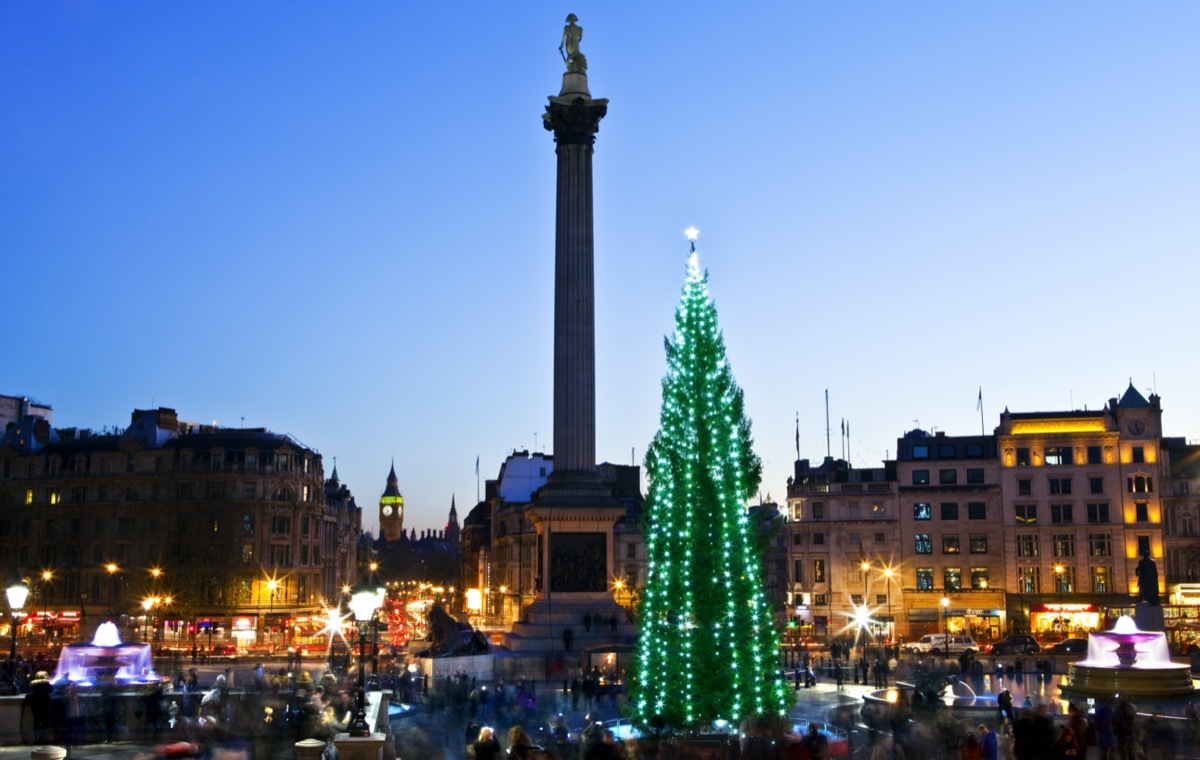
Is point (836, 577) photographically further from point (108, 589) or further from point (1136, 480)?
point (108, 589)

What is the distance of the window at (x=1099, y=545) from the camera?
269 feet

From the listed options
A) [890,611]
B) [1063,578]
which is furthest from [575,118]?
[1063,578]

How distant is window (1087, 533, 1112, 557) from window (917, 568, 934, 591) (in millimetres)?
10178

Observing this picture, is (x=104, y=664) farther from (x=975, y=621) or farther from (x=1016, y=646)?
(x=975, y=621)

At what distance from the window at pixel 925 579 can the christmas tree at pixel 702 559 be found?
60.7m

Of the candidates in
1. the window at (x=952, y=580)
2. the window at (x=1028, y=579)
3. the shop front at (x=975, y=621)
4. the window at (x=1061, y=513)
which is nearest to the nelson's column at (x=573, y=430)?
the shop front at (x=975, y=621)

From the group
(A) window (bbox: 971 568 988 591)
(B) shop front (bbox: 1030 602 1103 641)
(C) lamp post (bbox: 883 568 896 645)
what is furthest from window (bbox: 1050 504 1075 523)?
(C) lamp post (bbox: 883 568 896 645)

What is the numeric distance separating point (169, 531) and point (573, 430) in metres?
40.1

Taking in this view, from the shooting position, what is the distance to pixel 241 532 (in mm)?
92250

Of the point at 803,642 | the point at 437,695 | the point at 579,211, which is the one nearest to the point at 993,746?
the point at 437,695

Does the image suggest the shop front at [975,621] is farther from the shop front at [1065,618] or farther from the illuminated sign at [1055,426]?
the illuminated sign at [1055,426]

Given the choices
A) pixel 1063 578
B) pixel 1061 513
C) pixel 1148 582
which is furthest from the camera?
pixel 1061 513

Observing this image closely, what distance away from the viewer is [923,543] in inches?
3403

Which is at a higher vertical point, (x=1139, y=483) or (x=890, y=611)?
(x=1139, y=483)
